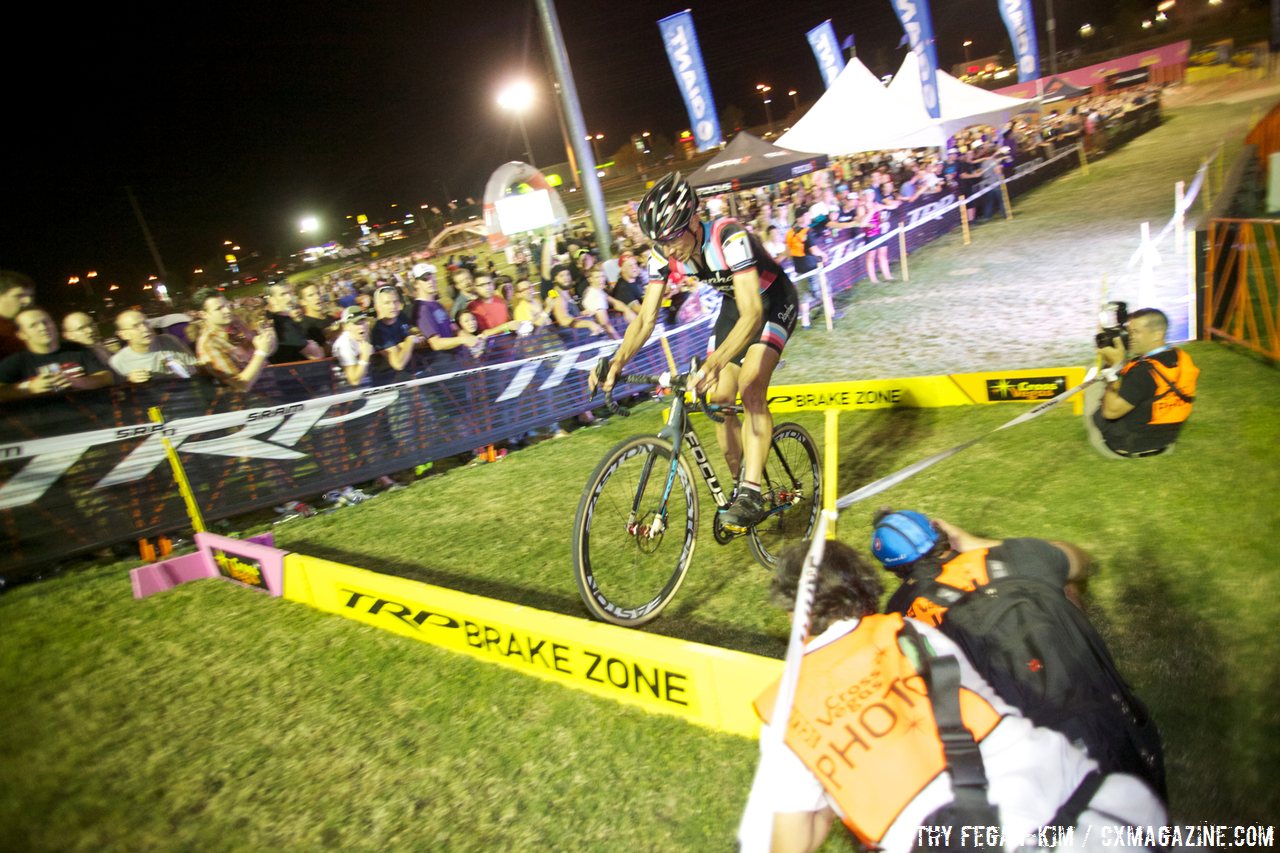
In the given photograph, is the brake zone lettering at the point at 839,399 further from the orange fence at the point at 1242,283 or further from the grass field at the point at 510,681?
the orange fence at the point at 1242,283

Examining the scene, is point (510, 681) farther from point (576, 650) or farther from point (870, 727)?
point (870, 727)

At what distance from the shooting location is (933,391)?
23.0ft

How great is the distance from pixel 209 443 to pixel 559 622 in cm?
510

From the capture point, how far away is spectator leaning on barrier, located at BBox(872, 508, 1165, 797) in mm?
→ 2006

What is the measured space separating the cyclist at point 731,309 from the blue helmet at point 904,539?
116 centimetres

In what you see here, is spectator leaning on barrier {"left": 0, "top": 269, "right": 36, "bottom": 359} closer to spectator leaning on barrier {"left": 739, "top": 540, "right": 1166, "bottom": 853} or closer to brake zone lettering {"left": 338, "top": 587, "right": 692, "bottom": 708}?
brake zone lettering {"left": 338, "top": 587, "right": 692, "bottom": 708}

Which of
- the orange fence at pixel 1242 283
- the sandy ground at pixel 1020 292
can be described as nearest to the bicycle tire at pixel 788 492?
the sandy ground at pixel 1020 292

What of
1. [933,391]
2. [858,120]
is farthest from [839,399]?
[858,120]

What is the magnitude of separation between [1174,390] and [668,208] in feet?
13.2

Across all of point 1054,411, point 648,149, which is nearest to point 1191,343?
point 1054,411

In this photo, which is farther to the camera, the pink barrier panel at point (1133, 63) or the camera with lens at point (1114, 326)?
the pink barrier panel at point (1133, 63)

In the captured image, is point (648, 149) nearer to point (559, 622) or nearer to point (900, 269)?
point (900, 269)

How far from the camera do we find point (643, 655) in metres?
Answer: 3.04

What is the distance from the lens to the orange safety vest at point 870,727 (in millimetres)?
1622
